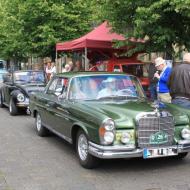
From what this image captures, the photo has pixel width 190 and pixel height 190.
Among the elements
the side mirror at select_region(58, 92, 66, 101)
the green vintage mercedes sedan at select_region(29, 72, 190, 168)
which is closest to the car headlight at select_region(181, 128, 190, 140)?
the green vintage mercedes sedan at select_region(29, 72, 190, 168)

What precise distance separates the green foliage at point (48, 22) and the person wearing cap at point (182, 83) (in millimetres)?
12801

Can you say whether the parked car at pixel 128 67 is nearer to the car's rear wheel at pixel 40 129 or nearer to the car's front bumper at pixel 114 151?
the car's rear wheel at pixel 40 129

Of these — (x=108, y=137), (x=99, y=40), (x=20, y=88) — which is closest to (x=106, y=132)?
(x=108, y=137)

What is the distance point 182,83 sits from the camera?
8.02 meters

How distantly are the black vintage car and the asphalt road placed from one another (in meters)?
4.32

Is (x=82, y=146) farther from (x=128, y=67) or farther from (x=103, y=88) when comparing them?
(x=128, y=67)

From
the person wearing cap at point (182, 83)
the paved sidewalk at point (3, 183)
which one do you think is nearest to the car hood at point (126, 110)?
the person wearing cap at point (182, 83)

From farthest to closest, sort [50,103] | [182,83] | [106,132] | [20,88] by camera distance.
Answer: [20,88] → [50,103] → [182,83] → [106,132]

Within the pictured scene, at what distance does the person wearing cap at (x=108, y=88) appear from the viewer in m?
7.50

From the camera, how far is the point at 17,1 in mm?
22500

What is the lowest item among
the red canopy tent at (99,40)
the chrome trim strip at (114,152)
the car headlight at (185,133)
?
the chrome trim strip at (114,152)

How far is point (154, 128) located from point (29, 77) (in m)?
8.67

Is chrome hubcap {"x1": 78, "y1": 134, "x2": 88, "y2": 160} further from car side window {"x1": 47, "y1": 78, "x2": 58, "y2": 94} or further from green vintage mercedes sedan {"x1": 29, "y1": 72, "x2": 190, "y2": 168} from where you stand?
car side window {"x1": 47, "y1": 78, "x2": 58, "y2": 94}

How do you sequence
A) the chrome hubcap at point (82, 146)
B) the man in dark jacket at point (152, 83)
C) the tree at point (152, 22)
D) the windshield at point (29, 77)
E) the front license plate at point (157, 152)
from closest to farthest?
the front license plate at point (157, 152)
the chrome hubcap at point (82, 146)
the tree at point (152, 22)
the man in dark jacket at point (152, 83)
the windshield at point (29, 77)
